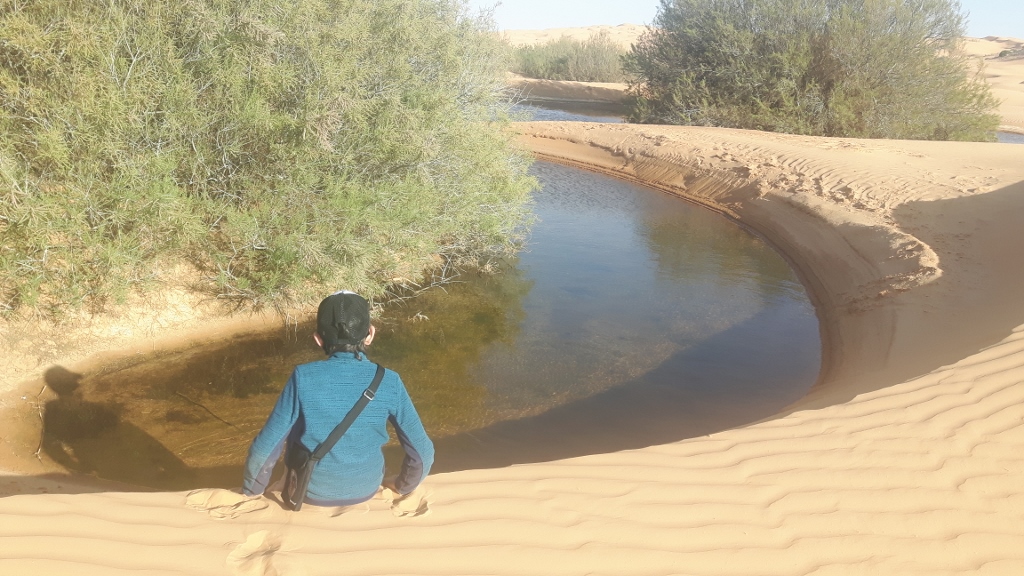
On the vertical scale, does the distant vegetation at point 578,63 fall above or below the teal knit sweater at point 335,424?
above

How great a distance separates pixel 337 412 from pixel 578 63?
159ft

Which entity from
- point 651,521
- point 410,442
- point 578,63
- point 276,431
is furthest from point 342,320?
point 578,63

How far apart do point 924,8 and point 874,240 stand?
49.9 feet

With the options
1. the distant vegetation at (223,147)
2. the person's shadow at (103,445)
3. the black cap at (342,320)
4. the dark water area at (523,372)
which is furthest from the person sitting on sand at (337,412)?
the distant vegetation at (223,147)

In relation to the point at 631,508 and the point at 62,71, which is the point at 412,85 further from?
the point at 631,508

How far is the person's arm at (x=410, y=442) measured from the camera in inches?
121

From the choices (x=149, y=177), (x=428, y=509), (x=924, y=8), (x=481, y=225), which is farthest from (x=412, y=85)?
(x=924, y=8)

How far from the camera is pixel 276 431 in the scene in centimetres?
295

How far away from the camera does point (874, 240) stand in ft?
37.0

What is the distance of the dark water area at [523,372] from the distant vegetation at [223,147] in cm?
82

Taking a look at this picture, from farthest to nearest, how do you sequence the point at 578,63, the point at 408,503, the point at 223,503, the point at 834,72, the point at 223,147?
the point at 578,63, the point at 834,72, the point at 223,147, the point at 408,503, the point at 223,503

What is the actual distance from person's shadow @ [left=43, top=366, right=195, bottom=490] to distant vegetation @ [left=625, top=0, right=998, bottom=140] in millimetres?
21541

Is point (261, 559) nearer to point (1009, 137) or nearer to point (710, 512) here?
point (710, 512)

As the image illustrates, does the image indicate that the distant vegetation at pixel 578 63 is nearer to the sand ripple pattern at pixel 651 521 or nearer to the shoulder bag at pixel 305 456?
the sand ripple pattern at pixel 651 521
